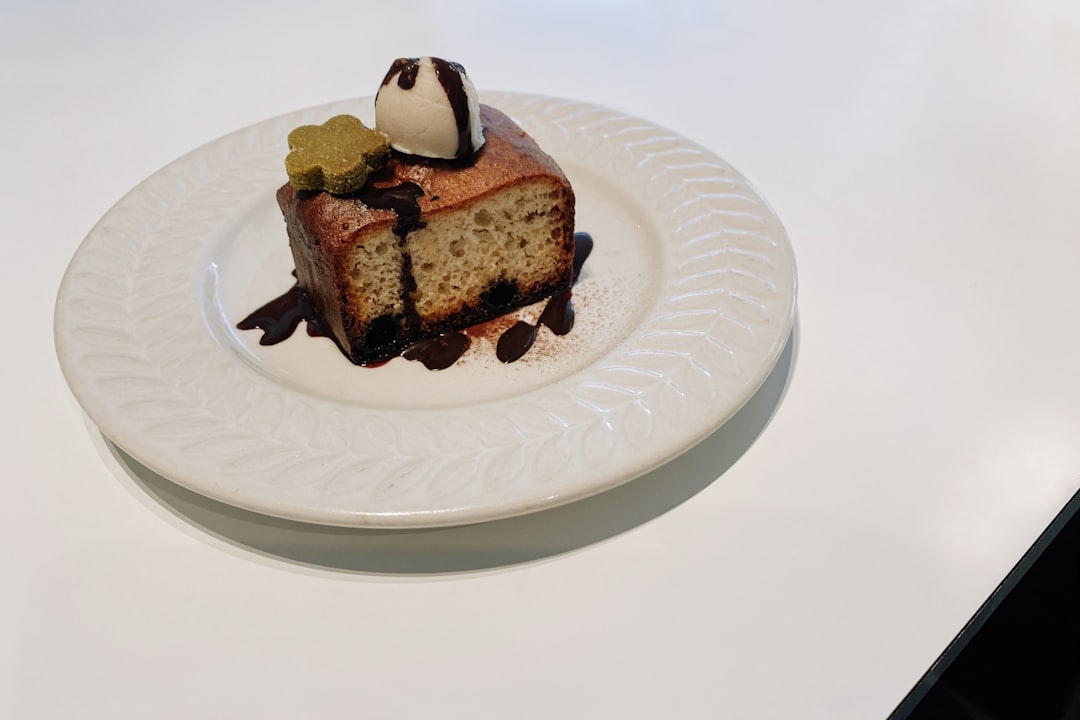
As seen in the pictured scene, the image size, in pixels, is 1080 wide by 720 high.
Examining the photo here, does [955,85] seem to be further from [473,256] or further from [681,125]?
[473,256]

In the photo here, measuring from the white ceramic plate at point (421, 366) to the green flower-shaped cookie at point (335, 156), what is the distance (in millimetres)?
352

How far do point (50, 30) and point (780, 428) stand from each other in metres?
3.16

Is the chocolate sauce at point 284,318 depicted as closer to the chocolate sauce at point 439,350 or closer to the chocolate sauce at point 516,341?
the chocolate sauce at point 439,350

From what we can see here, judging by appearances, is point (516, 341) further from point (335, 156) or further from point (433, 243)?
point (335, 156)

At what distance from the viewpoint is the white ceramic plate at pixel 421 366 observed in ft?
4.47

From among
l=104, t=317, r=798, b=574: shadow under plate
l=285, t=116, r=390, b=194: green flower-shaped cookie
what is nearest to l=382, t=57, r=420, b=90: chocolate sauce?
l=285, t=116, r=390, b=194: green flower-shaped cookie

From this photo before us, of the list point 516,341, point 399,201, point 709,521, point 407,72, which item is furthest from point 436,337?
point 709,521

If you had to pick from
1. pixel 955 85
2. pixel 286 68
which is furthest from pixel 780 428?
pixel 286 68

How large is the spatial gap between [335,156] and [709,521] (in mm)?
1017

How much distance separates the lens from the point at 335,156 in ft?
5.64

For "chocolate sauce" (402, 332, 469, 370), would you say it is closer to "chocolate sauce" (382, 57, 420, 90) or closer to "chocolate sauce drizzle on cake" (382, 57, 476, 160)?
"chocolate sauce drizzle on cake" (382, 57, 476, 160)

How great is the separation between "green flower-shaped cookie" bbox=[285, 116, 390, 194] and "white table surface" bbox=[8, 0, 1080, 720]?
66cm

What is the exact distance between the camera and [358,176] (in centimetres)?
173

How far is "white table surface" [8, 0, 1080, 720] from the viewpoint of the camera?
4.10ft
